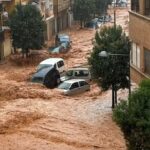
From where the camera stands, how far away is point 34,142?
27.7 metres

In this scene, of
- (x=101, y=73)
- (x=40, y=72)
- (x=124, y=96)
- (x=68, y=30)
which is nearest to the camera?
(x=101, y=73)

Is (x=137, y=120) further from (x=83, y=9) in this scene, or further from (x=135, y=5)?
(x=83, y=9)

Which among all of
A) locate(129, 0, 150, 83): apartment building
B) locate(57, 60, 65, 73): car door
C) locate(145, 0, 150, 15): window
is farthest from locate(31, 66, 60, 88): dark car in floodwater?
locate(145, 0, 150, 15): window

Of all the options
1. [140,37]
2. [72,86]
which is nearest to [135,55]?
[140,37]

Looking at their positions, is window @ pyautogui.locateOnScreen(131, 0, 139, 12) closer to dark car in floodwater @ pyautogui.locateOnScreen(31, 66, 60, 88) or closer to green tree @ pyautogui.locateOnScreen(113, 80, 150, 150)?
green tree @ pyautogui.locateOnScreen(113, 80, 150, 150)

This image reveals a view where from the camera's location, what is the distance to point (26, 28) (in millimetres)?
54438

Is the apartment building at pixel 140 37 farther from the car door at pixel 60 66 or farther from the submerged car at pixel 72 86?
the car door at pixel 60 66

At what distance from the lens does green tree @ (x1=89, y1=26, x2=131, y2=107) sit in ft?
111

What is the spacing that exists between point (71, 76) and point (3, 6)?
16582 mm

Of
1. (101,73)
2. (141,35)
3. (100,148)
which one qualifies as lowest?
(100,148)

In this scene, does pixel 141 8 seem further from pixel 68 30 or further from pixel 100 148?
pixel 68 30

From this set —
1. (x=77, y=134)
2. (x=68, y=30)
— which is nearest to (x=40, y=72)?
(x=77, y=134)

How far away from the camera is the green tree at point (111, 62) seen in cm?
3397

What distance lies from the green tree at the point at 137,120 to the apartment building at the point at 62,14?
5540 centimetres
